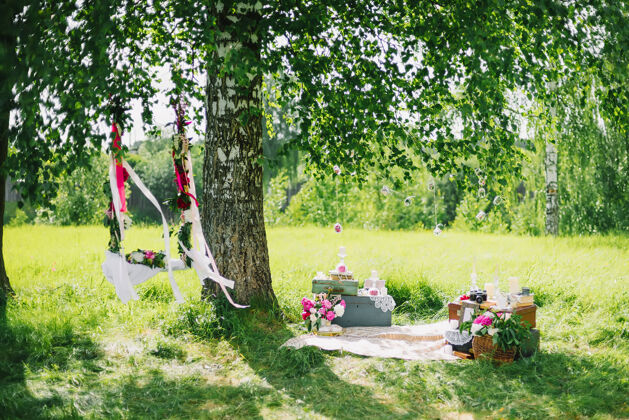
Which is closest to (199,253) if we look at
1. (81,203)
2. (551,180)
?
(551,180)

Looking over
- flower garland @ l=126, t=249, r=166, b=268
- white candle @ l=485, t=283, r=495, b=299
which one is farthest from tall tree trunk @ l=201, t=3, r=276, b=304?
white candle @ l=485, t=283, r=495, b=299

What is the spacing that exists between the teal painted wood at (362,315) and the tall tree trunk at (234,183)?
Answer: 973 mm

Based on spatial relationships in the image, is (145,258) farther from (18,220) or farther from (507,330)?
(18,220)

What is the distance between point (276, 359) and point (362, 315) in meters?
1.46

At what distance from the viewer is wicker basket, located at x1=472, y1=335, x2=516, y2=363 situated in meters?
4.71

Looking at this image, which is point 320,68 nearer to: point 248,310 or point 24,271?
point 248,310

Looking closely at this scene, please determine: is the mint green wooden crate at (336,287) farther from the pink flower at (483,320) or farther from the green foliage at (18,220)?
the green foliage at (18,220)

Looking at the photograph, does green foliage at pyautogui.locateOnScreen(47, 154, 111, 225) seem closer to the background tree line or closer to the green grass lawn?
the background tree line

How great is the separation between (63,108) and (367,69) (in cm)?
294

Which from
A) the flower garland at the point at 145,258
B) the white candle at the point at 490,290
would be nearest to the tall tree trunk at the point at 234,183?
the flower garland at the point at 145,258

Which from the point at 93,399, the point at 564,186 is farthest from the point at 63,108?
the point at 564,186

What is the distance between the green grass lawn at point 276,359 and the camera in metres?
3.90

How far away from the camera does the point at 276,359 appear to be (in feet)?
15.8

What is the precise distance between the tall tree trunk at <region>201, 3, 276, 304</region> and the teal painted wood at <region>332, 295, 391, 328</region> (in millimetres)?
973
